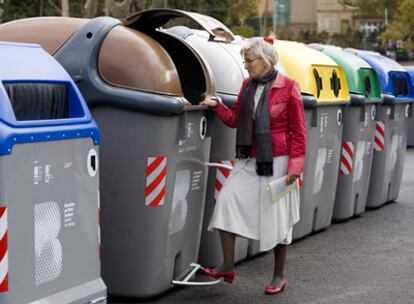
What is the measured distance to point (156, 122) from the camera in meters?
6.78

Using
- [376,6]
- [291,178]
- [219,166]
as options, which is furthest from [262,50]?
[376,6]

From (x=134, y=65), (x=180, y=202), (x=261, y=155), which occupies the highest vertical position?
(x=134, y=65)

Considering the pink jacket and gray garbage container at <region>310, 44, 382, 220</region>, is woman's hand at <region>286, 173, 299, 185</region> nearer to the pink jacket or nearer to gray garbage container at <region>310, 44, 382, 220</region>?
the pink jacket

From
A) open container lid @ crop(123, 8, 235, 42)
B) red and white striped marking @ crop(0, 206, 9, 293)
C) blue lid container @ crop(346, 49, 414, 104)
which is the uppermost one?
open container lid @ crop(123, 8, 235, 42)

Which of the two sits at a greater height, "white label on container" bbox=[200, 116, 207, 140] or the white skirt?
"white label on container" bbox=[200, 116, 207, 140]

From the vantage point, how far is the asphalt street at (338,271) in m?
7.43

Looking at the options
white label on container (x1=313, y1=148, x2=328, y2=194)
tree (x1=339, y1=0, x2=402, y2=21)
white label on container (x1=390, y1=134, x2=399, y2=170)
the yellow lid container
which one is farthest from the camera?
tree (x1=339, y1=0, x2=402, y2=21)

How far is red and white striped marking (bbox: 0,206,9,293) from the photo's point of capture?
5.03 meters

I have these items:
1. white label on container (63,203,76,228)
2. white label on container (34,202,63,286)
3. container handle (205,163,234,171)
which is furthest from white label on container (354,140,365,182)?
white label on container (34,202,63,286)

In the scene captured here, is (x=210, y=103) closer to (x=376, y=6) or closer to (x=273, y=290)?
(x=273, y=290)

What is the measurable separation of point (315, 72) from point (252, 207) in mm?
2883

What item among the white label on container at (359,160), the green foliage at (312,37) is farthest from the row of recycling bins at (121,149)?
the green foliage at (312,37)

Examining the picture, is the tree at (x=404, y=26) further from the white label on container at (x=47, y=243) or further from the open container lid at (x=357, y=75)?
the white label on container at (x=47, y=243)

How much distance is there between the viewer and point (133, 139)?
22.3 feet
